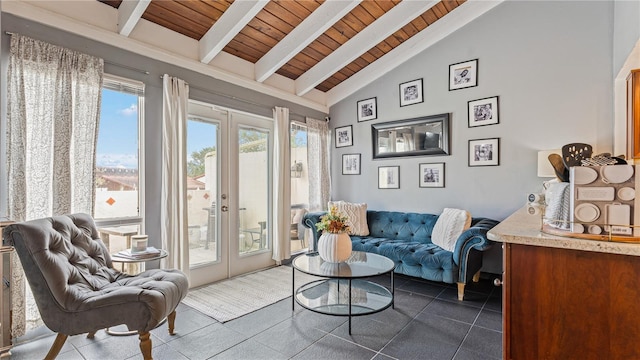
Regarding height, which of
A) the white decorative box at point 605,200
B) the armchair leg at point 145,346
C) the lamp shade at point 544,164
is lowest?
the armchair leg at point 145,346

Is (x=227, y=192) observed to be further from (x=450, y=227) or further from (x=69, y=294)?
(x=450, y=227)

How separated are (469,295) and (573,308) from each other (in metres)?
2.21

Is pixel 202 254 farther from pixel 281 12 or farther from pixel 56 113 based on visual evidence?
pixel 281 12

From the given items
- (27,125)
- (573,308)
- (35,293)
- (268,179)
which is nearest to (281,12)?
(268,179)

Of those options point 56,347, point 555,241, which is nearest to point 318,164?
point 56,347

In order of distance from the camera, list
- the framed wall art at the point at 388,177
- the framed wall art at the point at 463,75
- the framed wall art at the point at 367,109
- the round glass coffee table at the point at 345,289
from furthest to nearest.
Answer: the framed wall art at the point at 367,109, the framed wall art at the point at 388,177, the framed wall art at the point at 463,75, the round glass coffee table at the point at 345,289

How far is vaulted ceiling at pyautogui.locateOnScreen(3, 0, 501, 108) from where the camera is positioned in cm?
285

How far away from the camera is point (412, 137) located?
4160mm

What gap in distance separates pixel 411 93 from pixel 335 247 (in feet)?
8.48

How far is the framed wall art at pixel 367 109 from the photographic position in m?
4.52

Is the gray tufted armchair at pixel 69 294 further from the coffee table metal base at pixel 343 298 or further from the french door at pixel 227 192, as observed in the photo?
the french door at pixel 227 192

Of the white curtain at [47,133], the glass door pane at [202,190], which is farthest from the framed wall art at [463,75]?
the white curtain at [47,133]

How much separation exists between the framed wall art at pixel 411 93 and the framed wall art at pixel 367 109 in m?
0.42

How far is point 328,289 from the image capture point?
3160mm
